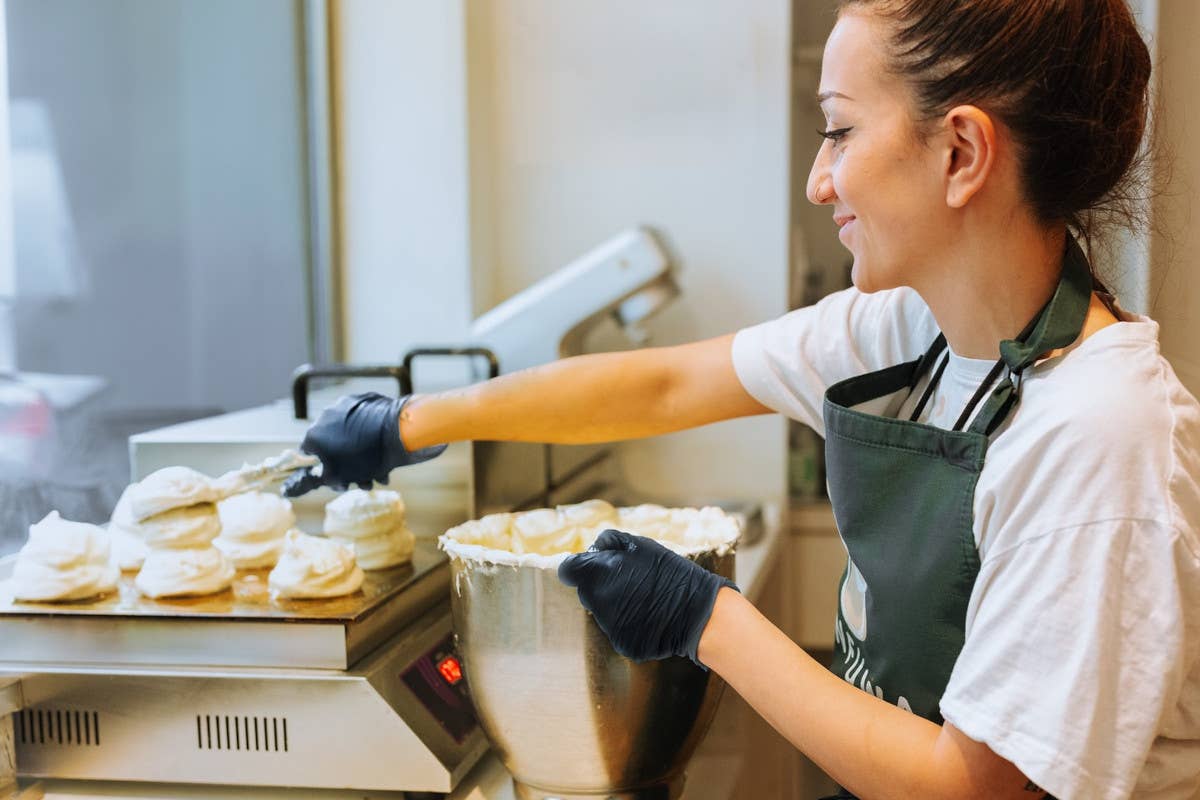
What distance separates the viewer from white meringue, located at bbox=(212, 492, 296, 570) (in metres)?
1.39

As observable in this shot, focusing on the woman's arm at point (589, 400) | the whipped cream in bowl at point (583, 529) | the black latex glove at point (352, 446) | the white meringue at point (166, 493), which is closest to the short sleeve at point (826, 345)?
the woman's arm at point (589, 400)

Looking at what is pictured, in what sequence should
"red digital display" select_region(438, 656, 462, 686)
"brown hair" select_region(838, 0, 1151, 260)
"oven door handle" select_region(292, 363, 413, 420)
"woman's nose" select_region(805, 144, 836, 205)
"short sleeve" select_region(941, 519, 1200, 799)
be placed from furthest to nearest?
"oven door handle" select_region(292, 363, 413, 420), "red digital display" select_region(438, 656, 462, 686), "woman's nose" select_region(805, 144, 836, 205), "brown hair" select_region(838, 0, 1151, 260), "short sleeve" select_region(941, 519, 1200, 799)

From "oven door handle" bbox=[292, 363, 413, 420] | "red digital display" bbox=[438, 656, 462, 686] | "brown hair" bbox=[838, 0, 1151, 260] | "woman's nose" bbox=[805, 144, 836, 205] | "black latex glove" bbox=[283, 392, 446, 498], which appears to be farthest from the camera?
"oven door handle" bbox=[292, 363, 413, 420]

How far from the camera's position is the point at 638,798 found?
1.16m

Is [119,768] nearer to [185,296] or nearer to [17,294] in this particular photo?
[17,294]

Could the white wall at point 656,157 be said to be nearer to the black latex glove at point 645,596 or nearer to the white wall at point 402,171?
the white wall at point 402,171

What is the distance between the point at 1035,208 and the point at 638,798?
2.26 feet

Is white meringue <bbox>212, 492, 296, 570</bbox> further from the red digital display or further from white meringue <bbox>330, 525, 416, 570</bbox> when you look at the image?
the red digital display

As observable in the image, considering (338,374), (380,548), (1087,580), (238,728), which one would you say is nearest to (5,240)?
(338,374)

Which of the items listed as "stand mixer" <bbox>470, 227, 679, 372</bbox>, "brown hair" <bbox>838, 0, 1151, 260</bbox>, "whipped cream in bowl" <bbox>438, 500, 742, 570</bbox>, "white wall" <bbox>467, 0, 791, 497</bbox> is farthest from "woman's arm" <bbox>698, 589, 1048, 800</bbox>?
"white wall" <bbox>467, 0, 791, 497</bbox>

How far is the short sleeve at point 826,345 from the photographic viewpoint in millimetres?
1301

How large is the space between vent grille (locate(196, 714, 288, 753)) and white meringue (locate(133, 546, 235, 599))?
0.14m

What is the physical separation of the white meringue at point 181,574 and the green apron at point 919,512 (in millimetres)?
696

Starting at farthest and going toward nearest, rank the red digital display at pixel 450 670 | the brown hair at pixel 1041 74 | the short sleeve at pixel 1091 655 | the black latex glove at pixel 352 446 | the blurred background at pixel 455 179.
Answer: the blurred background at pixel 455 179
the black latex glove at pixel 352 446
the red digital display at pixel 450 670
the brown hair at pixel 1041 74
the short sleeve at pixel 1091 655
